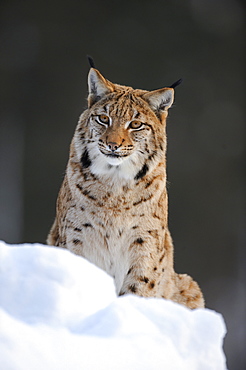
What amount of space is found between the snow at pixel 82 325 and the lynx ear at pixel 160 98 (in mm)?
1669

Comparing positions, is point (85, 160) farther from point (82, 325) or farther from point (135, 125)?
point (82, 325)

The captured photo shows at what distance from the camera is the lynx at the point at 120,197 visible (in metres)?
2.95

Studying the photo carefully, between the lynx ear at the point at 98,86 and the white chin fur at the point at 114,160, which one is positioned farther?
the lynx ear at the point at 98,86

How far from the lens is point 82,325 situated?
4.34 ft

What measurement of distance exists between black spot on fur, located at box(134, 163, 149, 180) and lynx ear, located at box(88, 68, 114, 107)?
15.1 inches

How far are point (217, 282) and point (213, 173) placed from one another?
40.6 inches

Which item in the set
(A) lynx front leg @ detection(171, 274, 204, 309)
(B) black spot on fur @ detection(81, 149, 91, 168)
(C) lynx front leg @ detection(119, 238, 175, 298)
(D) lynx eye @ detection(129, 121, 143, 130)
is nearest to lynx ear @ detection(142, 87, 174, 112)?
(D) lynx eye @ detection(129, 121, 143, 130)

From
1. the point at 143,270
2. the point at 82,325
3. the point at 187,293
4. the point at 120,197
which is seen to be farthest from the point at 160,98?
the point at 82,325

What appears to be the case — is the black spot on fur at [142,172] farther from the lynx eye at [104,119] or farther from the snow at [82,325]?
the snow at [82,325]

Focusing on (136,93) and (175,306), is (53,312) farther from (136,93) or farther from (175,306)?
(136,93)

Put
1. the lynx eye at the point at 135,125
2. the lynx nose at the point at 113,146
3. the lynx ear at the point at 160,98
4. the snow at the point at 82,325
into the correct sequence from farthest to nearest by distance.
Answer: the lynx ear at the point at 160,98
the lynx eye at the point at 135,125
the lynx nose at the point at 113,146
the snow at the point at 82,325

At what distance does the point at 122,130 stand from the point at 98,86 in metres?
0.30

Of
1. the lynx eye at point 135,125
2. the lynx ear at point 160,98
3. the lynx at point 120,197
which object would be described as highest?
the lynx ear at point 160,98

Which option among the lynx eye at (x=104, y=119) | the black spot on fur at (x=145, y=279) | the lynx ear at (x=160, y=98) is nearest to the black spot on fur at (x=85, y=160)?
the lynx eye at (x=104, y=119)
